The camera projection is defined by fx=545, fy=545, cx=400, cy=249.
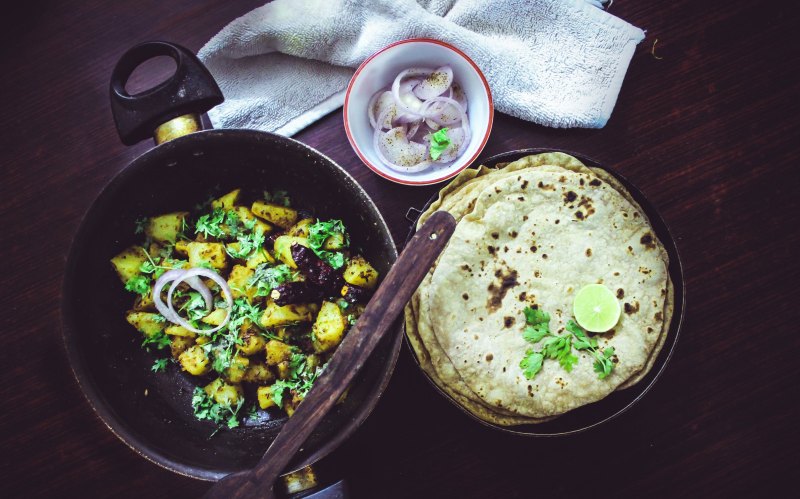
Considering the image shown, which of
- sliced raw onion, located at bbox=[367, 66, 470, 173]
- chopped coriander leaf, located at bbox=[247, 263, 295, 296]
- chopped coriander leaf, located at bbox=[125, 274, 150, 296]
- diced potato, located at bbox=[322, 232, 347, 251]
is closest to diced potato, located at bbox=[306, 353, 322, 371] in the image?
chopped coriander leaf, located at bbox=[247, 263, 295, 296]

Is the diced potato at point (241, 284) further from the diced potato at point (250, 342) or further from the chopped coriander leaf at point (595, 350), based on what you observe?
the chopped coriander leaf at point (595, 350)

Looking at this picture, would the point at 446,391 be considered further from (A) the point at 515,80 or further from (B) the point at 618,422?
(A) the point at 515,80

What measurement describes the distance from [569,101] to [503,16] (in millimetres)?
390

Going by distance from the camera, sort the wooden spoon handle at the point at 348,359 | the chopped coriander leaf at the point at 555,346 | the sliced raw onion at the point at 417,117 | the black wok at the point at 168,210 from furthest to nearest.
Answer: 1. the sliced raw onion at the point at 417,117
2. the chopped coriander leaf at the point at 555,346
3. the black wok at the point at 168,210
4. the wooden spoon handle at the point at 348,359

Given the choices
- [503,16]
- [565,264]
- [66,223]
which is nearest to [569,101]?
[503,16]

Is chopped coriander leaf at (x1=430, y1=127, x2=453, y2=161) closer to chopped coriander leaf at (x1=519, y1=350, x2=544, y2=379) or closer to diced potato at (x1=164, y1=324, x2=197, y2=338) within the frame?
chopped coriander leaf at (x1=519, y1=350, x2=544, y2=379)

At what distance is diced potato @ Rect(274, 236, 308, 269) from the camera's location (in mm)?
1681

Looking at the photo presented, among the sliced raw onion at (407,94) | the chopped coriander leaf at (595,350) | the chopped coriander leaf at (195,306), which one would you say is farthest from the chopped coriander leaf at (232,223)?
the chopped coriander leaf at (595,350)

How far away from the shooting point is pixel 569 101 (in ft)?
6.31

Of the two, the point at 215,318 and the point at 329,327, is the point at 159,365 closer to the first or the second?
the point at 215,318

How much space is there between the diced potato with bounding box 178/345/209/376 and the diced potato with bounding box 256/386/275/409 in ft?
0.62

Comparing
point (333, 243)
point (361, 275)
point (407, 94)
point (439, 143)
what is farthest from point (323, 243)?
point (407, 94)

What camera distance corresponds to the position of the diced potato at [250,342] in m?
1.67

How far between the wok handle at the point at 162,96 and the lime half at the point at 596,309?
1.25 metres
